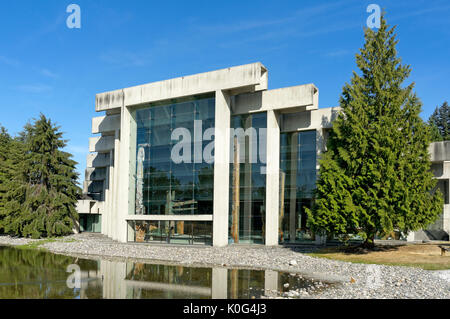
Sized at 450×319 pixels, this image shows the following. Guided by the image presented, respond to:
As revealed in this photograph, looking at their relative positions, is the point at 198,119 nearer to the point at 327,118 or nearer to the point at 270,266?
the point at 327,118

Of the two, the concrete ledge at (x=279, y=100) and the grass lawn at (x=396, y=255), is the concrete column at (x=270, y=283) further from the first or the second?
the concrete ledge at (x=279, y=100)

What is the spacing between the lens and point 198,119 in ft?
103

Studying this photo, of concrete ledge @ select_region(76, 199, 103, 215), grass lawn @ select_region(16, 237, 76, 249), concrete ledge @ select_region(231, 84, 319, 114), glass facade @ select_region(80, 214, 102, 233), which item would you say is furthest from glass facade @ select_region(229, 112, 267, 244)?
glass facade @ select_region(80, 214, 102, 233)

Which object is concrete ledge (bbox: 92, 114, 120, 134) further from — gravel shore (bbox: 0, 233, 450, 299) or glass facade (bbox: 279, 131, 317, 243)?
glass facade (bbox: 279, 131, 317, 243)

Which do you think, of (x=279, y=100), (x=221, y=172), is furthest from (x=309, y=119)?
(x=221, y=172)

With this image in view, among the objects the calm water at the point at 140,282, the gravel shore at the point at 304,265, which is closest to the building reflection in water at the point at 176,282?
the calm water at the point at 140,282

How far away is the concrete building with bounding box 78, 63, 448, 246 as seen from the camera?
30250 millimetres

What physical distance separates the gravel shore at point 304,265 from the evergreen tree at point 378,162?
140 inches

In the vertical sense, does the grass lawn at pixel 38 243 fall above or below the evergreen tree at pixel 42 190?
below

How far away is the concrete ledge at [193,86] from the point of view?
2900 cm

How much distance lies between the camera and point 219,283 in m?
16.2

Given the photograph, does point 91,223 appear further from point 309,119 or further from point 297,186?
point 309,119

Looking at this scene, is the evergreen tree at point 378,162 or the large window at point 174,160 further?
the large window at point 174,160
